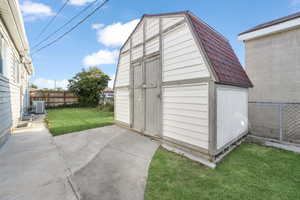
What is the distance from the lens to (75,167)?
8.86 feet

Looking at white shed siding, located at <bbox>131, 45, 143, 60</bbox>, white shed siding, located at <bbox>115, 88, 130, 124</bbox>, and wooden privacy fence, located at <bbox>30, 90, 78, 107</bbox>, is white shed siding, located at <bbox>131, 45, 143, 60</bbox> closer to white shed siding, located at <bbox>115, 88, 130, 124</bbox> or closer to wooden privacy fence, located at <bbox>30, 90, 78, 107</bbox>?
white shed siding, located at <bbox>115, 88, 130, 124</bbox>

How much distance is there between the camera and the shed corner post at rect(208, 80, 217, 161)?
9.30ft

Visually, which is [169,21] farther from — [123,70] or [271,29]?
[271,29]

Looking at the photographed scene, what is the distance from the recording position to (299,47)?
455cm

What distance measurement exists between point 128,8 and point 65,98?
14259 millimetres

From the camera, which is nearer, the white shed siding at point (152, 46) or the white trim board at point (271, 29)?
the white shed siding at point (152, 46)

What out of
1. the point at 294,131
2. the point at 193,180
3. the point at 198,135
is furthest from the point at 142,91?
the point at 294,131

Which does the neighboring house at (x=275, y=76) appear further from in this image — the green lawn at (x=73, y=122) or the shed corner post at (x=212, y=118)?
the green lawn at (x=73, y=122)

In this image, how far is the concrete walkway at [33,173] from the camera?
1.92 metres

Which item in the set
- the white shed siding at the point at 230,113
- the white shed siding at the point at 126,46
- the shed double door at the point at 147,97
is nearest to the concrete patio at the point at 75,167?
the shed double door at the point at 147,97

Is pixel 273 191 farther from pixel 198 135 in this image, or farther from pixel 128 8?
pixel 128 8

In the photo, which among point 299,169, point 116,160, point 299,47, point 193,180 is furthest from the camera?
point 299,47

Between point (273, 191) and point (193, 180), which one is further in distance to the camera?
point (193, 180)

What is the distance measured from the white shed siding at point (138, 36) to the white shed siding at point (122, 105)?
1826 millimetres
